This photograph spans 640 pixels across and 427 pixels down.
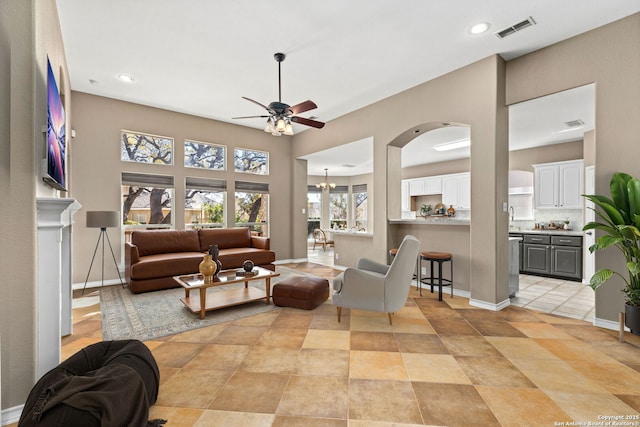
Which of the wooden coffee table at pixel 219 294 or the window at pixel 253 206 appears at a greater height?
the window at pixel 253 206

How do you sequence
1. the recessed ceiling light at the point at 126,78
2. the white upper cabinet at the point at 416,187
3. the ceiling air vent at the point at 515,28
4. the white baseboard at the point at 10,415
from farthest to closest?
1. the white upper cabinet at the point at 416,187
2. the recessed ceiling light at the point at 126,78
3. the ceiling air vent at the point at 515,28
4. the white baseboard at the point at 10,415

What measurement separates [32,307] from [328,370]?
77.1 inches

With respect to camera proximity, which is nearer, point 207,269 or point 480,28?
point 480,28

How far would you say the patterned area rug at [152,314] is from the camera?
9.87ft

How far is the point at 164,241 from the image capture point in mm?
5137

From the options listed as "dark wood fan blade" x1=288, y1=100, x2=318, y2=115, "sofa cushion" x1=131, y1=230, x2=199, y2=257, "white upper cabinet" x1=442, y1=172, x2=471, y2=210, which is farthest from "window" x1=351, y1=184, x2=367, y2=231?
"dark wood fan blade" x1=288, y1=100, x2=318, y2=115

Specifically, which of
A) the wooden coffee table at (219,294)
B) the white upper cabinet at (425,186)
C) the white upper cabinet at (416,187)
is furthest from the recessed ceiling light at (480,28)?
the white upper cabinet at (416,187)

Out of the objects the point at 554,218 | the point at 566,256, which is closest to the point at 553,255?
the point at 566,256

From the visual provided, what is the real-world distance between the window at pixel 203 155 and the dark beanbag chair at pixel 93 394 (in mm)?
4747

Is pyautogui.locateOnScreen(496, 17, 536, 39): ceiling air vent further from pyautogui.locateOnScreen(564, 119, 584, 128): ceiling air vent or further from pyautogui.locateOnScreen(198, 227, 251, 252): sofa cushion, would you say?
pyautogui.locateOnScreen(198, 227, 251, 252): sofa cushion

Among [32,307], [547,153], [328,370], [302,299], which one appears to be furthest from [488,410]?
[547,153]

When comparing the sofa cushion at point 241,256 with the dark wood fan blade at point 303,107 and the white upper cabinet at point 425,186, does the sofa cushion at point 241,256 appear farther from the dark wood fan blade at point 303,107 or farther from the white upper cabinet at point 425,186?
the white upper cabinet at point 425,186

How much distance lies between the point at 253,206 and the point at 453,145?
4.87m

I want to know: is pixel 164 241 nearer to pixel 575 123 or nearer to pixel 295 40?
pixel 295 40
